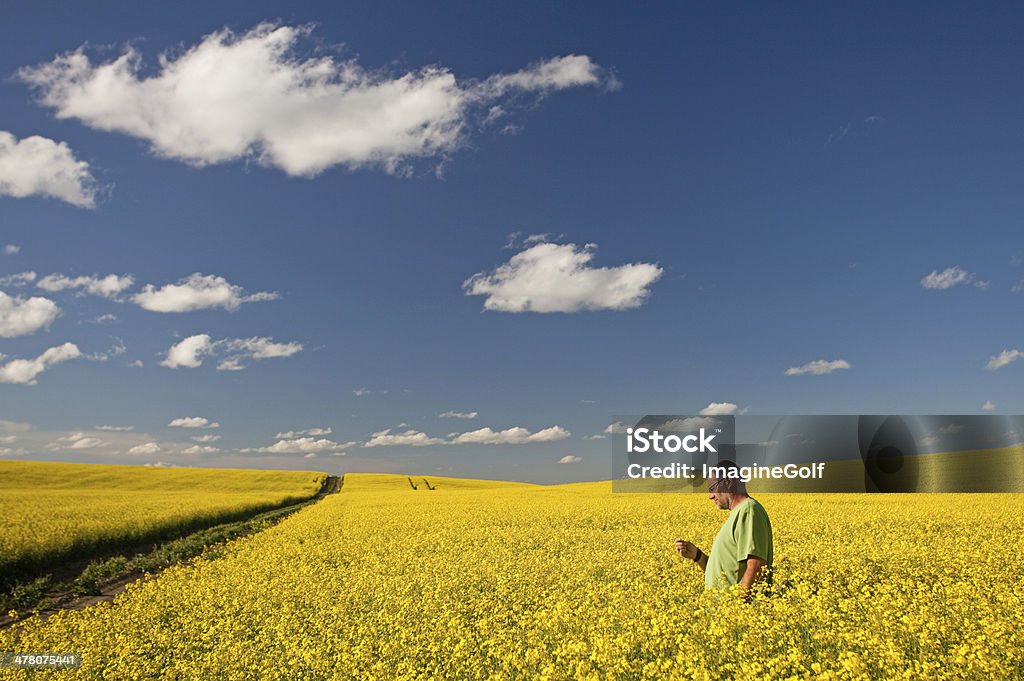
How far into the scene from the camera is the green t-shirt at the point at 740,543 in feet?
17.0

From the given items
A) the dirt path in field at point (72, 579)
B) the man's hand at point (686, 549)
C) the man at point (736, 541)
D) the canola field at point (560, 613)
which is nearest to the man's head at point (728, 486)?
the man at point (736, 541)

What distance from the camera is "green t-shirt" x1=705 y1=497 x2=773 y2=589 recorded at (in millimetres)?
5172

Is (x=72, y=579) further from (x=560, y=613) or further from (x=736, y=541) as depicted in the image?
(x=736, y=541)

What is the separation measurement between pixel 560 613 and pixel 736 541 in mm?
1765

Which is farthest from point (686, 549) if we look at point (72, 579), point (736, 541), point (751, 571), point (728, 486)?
point (72, 579)

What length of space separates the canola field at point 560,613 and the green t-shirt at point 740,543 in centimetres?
32

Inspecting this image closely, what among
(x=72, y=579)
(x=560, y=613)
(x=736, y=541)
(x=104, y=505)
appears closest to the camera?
(x=736, y=541)

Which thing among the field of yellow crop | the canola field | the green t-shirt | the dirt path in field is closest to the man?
the green t-shirt

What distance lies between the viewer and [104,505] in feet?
92.2

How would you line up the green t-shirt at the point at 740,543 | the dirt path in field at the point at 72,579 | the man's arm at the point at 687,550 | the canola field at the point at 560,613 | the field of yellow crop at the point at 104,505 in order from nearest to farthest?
1. the canola field at the point at 560,613
2. the green t-shirt at the point at 740,543
3. the man's arm at the point at 687,550
4. the dirt path in field at the point at 72,579
5. the field of yellow crop at the point at 104,505

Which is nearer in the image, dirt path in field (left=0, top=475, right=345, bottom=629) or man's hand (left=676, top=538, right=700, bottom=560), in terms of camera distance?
man's hand (left=676, top=538, right=700, bottom=560)

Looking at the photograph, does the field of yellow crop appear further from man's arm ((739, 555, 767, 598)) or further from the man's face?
man's arm ((739, 555, 767, 598))

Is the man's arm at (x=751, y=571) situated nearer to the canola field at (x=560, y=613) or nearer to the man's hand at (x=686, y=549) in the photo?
the canola field at (x=560, y=613)

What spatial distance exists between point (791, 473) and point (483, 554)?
31.3 meters
